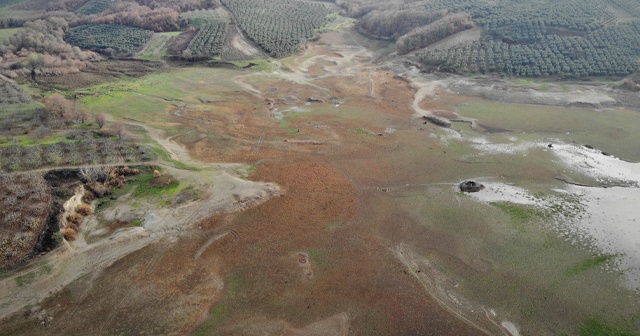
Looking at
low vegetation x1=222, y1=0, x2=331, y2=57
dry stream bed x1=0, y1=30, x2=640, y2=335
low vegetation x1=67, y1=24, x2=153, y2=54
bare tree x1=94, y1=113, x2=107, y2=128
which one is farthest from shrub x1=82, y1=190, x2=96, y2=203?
low vegetation x1=67, y1=24, x2=153, y2=54

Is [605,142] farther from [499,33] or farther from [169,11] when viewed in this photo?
[169,11]

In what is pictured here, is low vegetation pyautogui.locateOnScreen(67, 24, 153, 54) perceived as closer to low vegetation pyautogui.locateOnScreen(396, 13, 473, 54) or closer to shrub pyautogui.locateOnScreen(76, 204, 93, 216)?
low vegetation pyautogui.locateOnScreen(396, 13, 473, 54)

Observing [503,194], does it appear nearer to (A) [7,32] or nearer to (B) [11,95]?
(B) [11,95]

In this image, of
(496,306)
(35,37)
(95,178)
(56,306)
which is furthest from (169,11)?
(496,306)

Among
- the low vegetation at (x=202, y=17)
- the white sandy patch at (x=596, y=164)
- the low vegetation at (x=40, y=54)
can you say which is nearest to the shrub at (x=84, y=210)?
the low vegetation at (x=40, y=54)

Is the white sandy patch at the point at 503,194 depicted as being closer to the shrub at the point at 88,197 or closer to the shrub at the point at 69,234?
the shrub at the point at 69,234

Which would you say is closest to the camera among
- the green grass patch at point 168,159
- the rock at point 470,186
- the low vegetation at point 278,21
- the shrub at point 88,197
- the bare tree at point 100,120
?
the shrub at point 88,197

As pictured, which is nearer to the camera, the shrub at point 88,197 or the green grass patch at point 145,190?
the shrub at point 88,197

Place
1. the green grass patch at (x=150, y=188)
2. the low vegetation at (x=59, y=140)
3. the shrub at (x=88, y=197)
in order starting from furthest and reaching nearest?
the low vegetation at (x=59, y=140), the green grass patch at (x=150, y=188), the shrub at (x=88, y=197)
